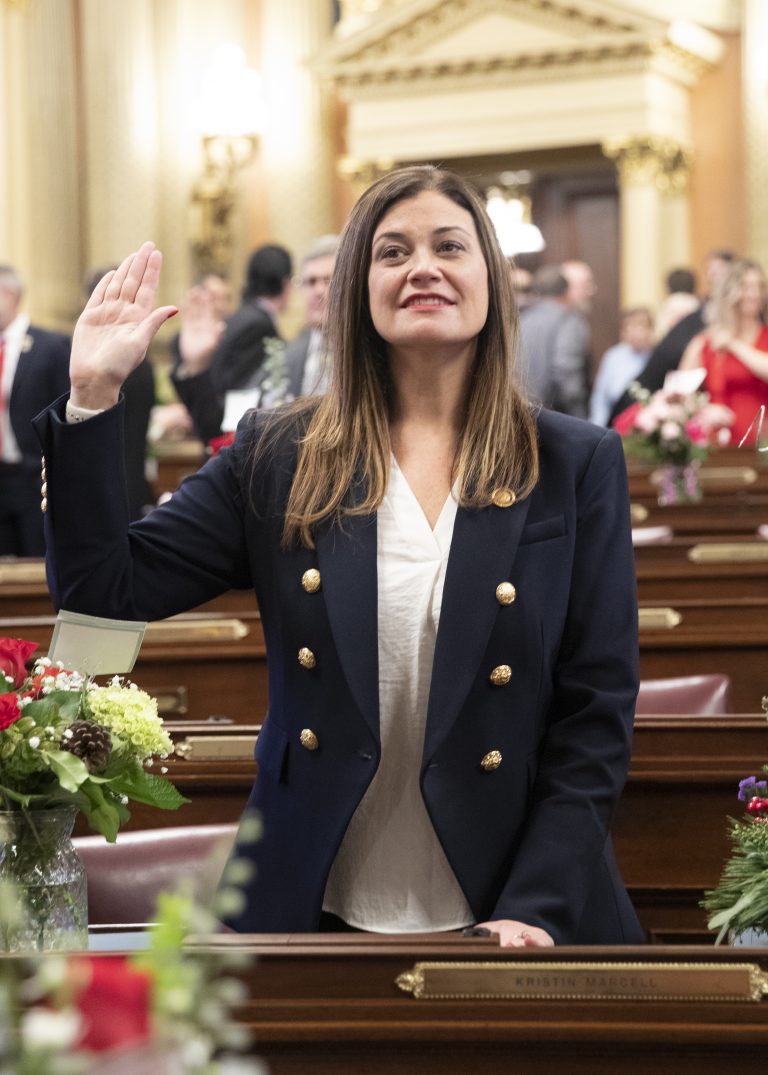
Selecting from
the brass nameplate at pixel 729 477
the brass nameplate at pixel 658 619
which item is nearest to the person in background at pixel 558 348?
the brass nameplate at pixel 729 477

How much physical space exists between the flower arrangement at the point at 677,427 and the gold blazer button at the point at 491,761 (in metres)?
4.80

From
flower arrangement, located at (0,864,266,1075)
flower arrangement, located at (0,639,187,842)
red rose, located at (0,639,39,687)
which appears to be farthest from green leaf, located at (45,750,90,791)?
flower arrangement, located at (0,864,266,1075)

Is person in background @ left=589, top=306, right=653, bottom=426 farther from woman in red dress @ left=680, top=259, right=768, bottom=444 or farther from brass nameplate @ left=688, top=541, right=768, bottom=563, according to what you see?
brass nameplate @ left=688, top=541, right=768, bottom=563

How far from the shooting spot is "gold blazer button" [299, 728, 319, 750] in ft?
6.56

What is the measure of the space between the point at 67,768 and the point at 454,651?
47cm

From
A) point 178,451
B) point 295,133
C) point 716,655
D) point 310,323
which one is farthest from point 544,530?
point 295,133

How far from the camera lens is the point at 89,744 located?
1.78 m

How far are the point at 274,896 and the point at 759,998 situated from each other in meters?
0.66

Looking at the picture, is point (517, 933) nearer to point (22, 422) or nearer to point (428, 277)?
point (428, 277)

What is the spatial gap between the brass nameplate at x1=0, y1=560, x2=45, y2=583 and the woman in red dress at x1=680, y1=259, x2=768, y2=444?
12.5 ft

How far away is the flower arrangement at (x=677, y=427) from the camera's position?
6730mm

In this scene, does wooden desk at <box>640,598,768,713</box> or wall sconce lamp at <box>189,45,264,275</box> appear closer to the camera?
wooden desk at <box>640,598,768,713</box>

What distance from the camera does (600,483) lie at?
6.95ft

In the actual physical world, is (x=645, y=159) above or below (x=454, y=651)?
above
